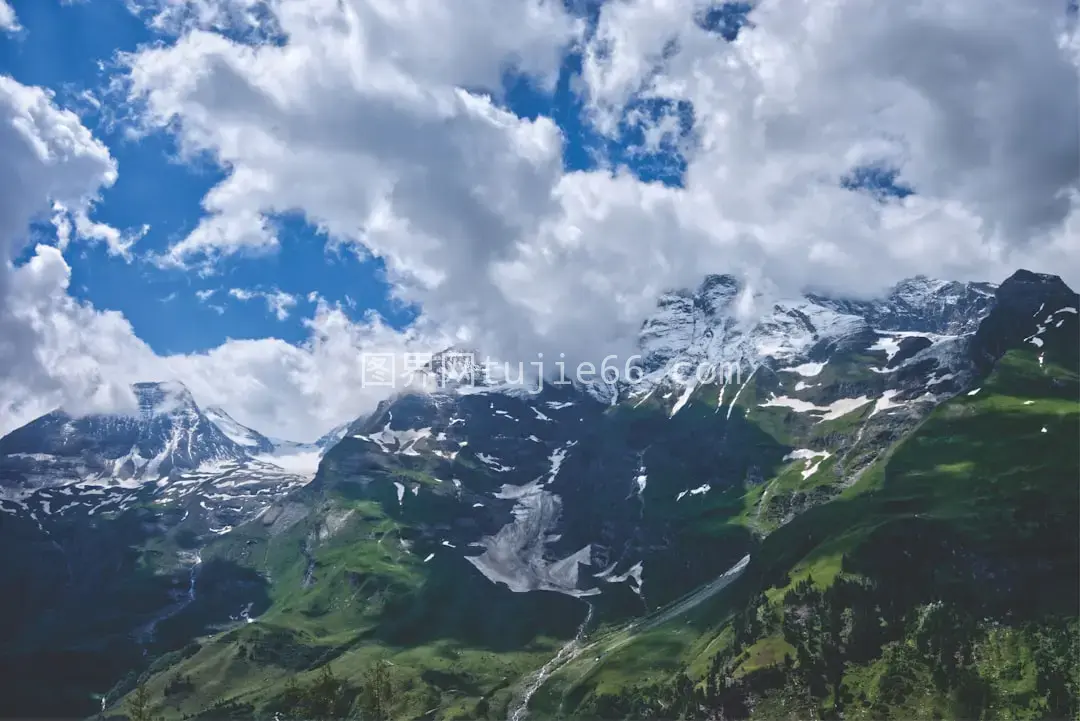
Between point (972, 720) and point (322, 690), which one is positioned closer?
point (322, 690)

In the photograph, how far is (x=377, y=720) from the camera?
128375 millimetres

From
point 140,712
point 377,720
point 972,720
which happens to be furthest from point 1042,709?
point 140,712

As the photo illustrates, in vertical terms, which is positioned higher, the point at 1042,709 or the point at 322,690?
the point at 322,690

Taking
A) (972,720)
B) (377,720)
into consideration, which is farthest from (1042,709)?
(377,720)

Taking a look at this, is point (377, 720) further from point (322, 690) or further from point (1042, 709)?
point (1042, 709)

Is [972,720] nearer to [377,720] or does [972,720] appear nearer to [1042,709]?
[1042,709]

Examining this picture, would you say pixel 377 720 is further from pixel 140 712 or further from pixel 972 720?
pixel 972 720

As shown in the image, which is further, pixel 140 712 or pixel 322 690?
pixel 322 690

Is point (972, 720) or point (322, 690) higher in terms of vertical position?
point (322, 690)

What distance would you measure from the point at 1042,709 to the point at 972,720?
49.2ft

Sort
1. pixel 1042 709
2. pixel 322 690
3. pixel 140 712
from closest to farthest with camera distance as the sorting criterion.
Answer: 1. pixel 140 712
2. pixel 322 690
3. pixel 1042 709

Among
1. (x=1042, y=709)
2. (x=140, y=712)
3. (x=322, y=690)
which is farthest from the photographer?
(x=1042, y=709)

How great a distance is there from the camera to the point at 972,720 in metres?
198

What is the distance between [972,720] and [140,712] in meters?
181
